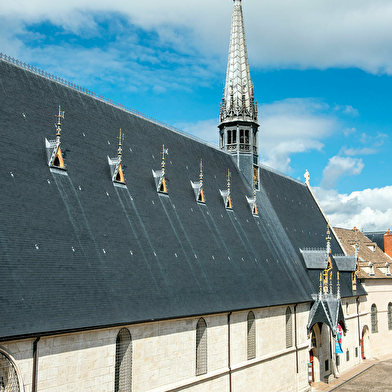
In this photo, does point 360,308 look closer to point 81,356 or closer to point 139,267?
point 139,267

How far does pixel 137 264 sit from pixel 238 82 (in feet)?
96.3

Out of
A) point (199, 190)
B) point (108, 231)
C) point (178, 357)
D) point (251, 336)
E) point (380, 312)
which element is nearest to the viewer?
point (108, 231)

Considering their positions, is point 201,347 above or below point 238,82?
below

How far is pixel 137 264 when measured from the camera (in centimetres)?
2514

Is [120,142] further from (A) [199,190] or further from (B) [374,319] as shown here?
(B) [374,319]

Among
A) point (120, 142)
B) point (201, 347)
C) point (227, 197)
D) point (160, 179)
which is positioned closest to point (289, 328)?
point (227, 197)

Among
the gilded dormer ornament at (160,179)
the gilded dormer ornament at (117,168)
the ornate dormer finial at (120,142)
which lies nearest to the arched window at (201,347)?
the gilded dormer ornament at (160,179)

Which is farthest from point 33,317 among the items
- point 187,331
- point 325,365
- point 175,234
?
point 325,365

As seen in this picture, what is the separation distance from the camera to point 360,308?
53.9m

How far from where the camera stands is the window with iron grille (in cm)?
1705

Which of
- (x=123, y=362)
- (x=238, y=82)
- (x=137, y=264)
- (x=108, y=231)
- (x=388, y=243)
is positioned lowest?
(x=123, y=362)

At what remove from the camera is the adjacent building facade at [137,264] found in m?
19.4

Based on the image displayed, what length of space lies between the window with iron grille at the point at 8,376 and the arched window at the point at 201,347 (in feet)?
39.8

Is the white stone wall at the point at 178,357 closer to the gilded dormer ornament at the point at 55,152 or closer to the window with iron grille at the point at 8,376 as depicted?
→ the window with iron grille at the point at 8,376
